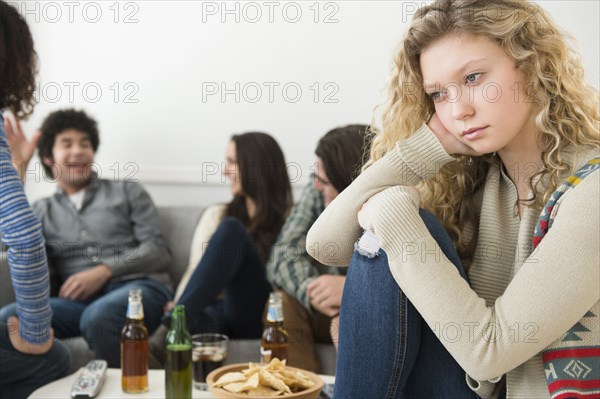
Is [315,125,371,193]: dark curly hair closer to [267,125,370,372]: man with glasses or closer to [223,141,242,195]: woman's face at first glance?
[267,125,370,372]: man with glasses

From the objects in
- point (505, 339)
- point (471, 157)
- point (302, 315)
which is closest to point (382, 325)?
point (505, 339)

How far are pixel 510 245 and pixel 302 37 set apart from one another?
5.94ft

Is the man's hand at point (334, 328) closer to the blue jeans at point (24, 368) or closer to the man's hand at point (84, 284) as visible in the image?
the blue jeans at point (24, 368)

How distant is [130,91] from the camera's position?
313cm

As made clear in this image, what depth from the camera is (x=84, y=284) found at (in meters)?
2.61

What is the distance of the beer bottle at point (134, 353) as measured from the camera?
5.44ft

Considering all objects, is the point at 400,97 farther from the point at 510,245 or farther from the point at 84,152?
the point at 84,152

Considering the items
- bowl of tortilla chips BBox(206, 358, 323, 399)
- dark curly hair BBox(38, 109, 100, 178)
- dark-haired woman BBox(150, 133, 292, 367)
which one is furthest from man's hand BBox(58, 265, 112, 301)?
bowl of tortilla chips BBox(206, 358, 323, 399)

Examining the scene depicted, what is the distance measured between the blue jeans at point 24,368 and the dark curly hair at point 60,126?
3.92 ft

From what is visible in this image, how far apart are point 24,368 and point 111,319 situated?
1.89ft

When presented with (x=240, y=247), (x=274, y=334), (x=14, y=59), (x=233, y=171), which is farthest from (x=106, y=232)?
(x=274, y=334)

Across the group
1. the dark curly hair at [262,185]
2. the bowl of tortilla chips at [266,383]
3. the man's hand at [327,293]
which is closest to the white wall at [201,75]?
the dark curly hair at [262,185]

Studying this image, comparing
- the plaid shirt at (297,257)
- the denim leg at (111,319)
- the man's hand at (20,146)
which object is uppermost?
the man's hand at (20,146)

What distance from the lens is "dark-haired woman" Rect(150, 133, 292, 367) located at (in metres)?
2.28
